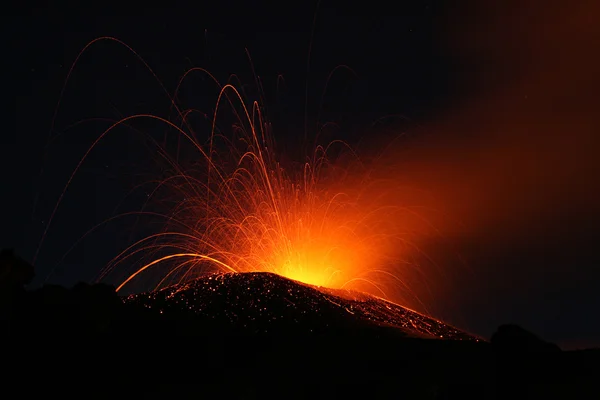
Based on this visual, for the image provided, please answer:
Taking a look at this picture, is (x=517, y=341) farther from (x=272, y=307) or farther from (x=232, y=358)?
(x=272, y=307)

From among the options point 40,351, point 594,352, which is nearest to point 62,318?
point 40,351

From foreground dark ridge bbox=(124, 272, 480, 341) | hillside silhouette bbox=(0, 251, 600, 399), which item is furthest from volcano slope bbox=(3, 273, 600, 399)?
foreground dark ridge bbox=(124, 272, 480, 341)

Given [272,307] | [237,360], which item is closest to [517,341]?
[237,360]

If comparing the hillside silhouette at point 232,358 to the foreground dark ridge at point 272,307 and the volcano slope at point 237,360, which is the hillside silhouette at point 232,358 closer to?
the volcano slope at point 237,360

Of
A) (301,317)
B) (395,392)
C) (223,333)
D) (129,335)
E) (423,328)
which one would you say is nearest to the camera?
(395,392)

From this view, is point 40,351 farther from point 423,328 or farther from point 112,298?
point 423,328

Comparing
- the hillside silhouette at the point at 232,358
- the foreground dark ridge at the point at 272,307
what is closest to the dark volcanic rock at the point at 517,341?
the hillside silhouette at the point at 232,358
